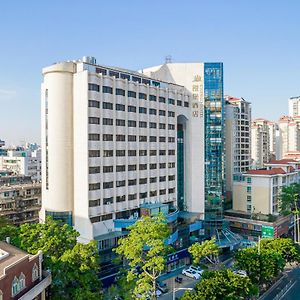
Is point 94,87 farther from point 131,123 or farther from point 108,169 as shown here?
point 108,169

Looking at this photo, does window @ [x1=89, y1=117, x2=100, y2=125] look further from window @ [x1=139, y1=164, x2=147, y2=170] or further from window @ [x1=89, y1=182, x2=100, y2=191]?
window @ [x1=139, y1=164, x2=147, y2=170]

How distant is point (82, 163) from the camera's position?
141 feet

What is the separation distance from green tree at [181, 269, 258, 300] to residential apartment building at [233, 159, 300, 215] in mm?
32290

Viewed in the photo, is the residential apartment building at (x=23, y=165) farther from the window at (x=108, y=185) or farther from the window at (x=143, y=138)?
the window at (x=108, y=185)

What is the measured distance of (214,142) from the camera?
61656 mm

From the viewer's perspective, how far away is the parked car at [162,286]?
140ft

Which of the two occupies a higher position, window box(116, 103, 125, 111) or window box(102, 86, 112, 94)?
window box(102, 86, 112, 94)

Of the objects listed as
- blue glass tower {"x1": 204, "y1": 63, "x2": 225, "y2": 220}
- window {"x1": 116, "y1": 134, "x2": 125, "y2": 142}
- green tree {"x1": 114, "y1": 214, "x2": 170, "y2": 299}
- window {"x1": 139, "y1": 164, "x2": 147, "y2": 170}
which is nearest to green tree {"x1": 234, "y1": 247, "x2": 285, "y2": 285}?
green tree {"x1": 114, "y1": 214, "x2": 170, "y2": 299}

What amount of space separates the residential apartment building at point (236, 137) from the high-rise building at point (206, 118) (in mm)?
13565

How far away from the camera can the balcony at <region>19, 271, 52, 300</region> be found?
25081 millimetres

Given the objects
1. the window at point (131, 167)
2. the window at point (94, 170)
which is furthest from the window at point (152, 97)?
the window at point (94, 170)

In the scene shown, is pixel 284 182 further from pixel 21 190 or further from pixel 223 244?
Answer: pixel 21 190

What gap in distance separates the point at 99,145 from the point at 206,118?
2433cm

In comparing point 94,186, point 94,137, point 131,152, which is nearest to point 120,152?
point 131,152
